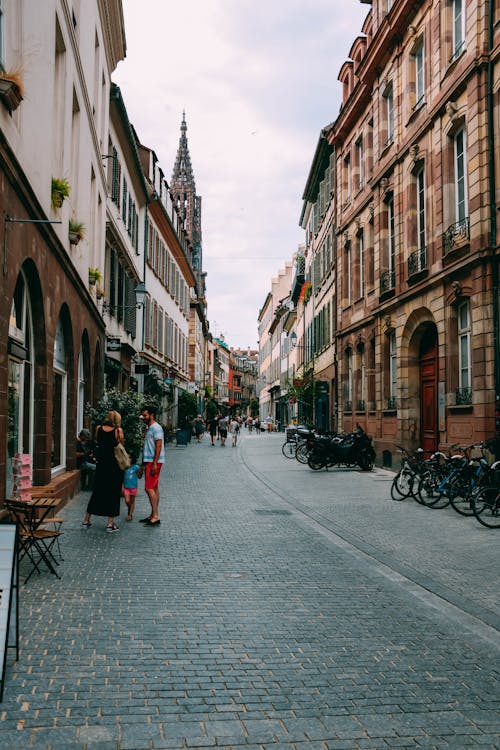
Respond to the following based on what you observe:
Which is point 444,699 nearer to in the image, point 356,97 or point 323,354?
point 356,97

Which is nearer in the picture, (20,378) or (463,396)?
(20,378)

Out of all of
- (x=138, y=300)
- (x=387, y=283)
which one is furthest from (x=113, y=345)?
(x=138, y=300)

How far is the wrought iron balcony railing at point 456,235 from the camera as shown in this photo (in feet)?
55.9

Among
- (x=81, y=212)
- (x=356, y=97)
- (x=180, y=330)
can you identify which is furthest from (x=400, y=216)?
(x=180, y=330)

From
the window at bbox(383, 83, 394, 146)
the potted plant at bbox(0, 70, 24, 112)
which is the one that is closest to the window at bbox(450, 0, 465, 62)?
the window at bbox(383, 83, 394, 146)

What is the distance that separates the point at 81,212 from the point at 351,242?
48.4 feet

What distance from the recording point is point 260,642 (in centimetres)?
574

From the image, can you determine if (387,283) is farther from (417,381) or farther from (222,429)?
(222,429)

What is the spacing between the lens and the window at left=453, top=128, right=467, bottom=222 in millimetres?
17703

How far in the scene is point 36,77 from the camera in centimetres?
1058

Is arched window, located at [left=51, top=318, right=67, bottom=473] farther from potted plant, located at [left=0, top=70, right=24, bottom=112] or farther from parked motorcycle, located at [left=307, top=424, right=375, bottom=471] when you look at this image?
parked motorcycle, located at [left=307, top=424, right=375, bottom=471]

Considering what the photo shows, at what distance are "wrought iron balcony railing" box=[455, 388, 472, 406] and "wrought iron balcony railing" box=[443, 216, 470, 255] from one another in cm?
314

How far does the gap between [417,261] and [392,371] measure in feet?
14.9

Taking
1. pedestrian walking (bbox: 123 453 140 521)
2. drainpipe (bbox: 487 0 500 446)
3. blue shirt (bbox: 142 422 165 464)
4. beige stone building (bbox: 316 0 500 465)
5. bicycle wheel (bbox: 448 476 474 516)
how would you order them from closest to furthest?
blue shirt (bbox: 142 422 165 464), pedestrian walking (bbox: 123 453 140 521), bicycle wheel (bbox: 448 476 474 516), drainpipe (bbox: 487 0 500 446), beige stone building (bbox: 316 0 500 465)
